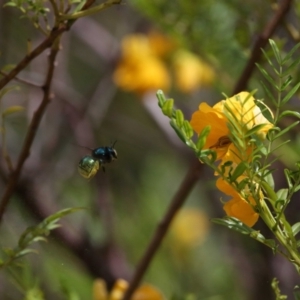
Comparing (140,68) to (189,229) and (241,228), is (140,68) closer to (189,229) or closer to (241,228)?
(189,229)

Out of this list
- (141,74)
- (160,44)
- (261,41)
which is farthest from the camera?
(160,44)

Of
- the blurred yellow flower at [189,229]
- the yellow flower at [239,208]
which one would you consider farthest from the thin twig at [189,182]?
the blurred yellow flower at [189,229]

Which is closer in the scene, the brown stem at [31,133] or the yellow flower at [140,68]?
the brown stem at [31,133]

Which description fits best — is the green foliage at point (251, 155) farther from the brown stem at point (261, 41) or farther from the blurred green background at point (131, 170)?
the blurred green background at point (131, 170)

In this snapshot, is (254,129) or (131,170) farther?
(131,170)

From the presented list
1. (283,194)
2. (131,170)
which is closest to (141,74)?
(131,170)

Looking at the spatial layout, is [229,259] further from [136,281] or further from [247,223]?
[247,223]

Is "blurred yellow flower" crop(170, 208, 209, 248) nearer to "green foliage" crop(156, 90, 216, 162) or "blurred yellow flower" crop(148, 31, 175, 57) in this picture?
"blurred yellow flower" crop(148, 31, 175, 57)
